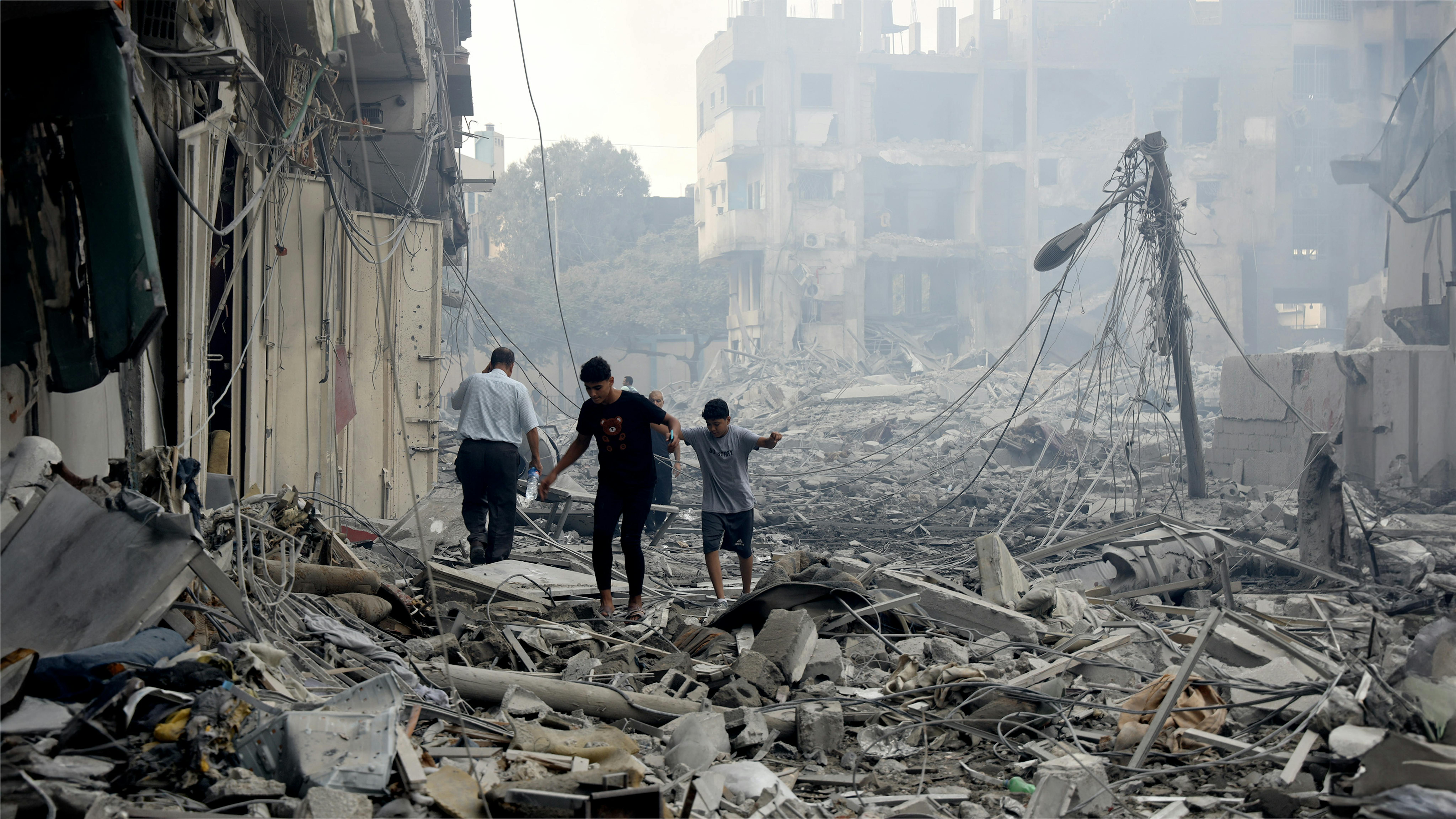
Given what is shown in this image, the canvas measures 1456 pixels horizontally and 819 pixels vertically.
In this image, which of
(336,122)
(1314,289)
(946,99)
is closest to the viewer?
(336,122)

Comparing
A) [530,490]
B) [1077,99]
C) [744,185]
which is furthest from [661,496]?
[1077,99]

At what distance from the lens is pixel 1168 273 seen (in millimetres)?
11617

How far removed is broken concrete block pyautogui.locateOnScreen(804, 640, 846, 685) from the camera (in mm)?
4922

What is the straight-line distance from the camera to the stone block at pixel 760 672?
4.65 metres

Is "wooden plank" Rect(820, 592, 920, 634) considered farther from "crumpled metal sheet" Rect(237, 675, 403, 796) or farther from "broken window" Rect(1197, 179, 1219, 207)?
"broken window" Rect(1197, 179, 1219, 207)

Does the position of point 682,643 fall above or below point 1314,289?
below

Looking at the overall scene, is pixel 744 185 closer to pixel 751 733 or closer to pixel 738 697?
pixel 738 697

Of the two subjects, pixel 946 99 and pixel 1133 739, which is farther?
pixel 946 99

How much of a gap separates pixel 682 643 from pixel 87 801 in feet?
10.7

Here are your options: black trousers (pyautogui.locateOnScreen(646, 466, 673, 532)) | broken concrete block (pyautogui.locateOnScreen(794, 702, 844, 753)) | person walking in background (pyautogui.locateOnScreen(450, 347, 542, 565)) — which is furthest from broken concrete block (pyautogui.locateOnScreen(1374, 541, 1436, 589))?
person walking in background (pyautogui.locateOnScreen(450, 347, 542, 565))

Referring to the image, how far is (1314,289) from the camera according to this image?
38.9 metres

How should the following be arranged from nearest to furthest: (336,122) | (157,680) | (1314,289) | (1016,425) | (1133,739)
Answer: (157,680) → (1133,739) → (336,122) → (1016,425) → (1314,289)

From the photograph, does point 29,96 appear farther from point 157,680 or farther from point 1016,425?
point 1016,425

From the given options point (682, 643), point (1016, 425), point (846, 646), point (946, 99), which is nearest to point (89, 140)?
point (682, 643)
